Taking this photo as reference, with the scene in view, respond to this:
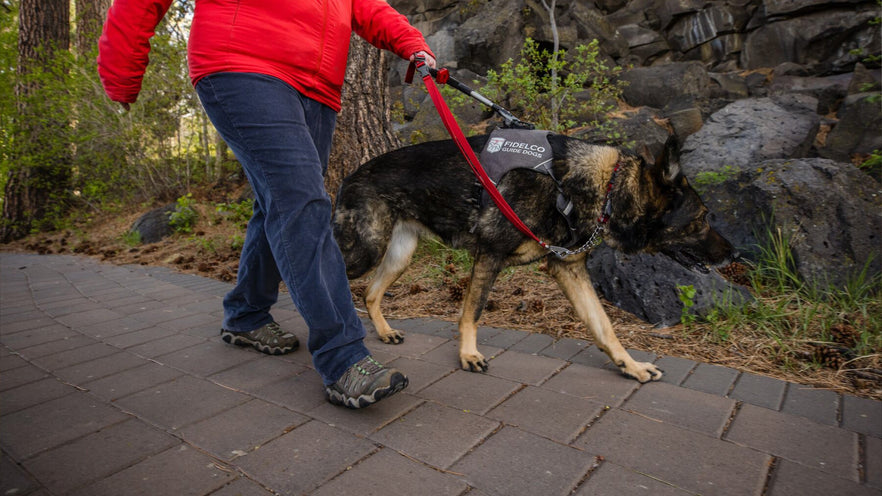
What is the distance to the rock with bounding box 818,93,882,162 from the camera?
6340 millimetres

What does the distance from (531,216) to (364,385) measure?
1.27 metres

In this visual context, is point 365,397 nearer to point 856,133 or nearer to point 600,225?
point 600,225

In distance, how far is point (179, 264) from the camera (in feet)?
18.7

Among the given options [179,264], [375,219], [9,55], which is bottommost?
[179,264]

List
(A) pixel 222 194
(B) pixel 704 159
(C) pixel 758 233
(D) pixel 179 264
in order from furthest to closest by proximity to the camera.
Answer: (A) pixel 222 194 → (B) pixel 704 159 → (D) pixel 179 264 → (C) pixel 758 233

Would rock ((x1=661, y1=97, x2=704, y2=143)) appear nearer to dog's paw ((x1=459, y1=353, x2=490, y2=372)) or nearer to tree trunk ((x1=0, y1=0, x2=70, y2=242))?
dog's paw ((x1=459, y1=353, x2=490, y2=372))

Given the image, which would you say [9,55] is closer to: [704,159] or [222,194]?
[222,194]

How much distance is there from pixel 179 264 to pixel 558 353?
4.87m

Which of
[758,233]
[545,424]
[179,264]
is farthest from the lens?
[179,264]

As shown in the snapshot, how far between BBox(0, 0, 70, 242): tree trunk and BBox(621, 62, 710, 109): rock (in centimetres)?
1164

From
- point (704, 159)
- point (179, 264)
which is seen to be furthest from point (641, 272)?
point (179, 264)

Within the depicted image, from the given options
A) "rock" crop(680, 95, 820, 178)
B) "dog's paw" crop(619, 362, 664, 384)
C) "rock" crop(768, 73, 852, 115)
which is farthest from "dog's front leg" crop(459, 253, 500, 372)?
"rock" crop(768, 73, 852, 115)

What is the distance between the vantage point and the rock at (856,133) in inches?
250

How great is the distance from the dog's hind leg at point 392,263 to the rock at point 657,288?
148 centimetres
